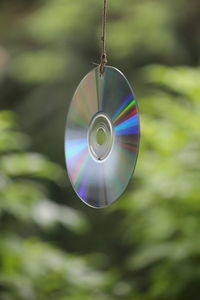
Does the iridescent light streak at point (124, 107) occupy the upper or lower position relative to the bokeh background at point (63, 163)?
lower

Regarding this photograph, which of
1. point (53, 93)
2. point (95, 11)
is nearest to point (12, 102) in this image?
point (53, 93)

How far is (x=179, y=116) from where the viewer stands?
97.3 inches

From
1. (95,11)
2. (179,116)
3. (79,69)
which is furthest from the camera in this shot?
(79,69)

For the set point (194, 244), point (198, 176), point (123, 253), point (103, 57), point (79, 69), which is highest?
point (79, 69)

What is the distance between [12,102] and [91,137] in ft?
13.9

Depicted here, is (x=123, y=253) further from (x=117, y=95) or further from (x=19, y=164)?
(x=117, y=95)

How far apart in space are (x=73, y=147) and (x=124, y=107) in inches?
5.6

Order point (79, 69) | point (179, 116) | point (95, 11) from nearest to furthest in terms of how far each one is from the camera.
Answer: point (179, 116) < point (95, 11) < point (79, 69)

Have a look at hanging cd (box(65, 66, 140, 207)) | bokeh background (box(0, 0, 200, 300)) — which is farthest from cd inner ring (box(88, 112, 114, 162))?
bokeh background (box(0, 0, 200, 300))

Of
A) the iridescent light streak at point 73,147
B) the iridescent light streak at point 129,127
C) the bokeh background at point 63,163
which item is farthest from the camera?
the bokeh background at point 63,163

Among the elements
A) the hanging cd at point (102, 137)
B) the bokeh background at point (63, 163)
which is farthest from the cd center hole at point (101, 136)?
the bokeh background at point (63, 163)

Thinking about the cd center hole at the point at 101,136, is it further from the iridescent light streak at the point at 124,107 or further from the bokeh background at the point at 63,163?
the bokeh background at the point at 63,163

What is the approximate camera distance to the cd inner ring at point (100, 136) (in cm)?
117

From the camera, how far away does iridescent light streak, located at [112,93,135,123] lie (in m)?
1.13
